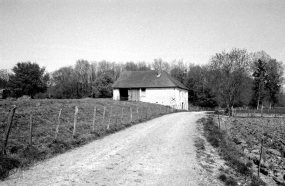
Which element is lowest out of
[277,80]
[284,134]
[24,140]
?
[284,134]

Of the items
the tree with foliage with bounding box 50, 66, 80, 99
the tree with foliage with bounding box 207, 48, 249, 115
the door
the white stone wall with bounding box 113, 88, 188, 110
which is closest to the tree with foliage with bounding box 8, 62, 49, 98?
the tree with foliage with bounding box 50, 66, 80, 99

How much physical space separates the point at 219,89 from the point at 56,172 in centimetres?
3114

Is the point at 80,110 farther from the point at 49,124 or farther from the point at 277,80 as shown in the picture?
the point at 277,80

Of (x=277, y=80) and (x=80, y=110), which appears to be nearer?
(x=80, y=110)

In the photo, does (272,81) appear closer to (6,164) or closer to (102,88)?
(102,88)

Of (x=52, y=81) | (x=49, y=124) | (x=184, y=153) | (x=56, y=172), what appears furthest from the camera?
(x=52, y=81)

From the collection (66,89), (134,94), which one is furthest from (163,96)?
(66,89)

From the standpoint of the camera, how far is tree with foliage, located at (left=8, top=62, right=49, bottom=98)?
1403 inches

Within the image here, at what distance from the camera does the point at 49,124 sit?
1258 centimetres

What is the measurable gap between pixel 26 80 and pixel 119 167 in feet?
118

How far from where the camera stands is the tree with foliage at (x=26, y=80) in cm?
3562

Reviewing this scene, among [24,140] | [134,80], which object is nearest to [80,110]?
[24,140]

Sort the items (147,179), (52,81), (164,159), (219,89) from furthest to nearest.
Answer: (52,81)
(219,89)
(164,159)
(147,179)

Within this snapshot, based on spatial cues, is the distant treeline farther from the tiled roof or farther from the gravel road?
the gravel road
